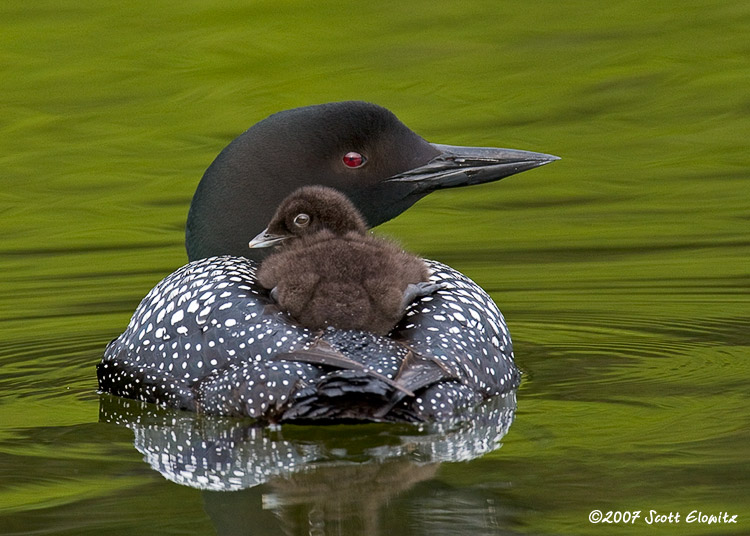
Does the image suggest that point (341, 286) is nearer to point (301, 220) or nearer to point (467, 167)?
point (301, 220)

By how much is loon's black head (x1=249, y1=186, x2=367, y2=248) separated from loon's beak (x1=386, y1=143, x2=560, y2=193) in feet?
2.56

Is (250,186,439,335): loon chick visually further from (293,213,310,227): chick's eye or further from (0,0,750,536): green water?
(0,0,750,536): green water

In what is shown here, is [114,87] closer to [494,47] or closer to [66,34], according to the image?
[66,34]

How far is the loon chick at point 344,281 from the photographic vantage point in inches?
169

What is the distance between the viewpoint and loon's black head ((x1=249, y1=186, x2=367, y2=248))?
4.84 m

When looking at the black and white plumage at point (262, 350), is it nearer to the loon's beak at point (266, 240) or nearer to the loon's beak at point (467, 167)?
the loon's beak at point (266, 240)

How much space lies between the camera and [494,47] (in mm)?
9820

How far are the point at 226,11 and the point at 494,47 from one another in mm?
1814

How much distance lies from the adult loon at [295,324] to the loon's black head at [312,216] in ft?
0.59

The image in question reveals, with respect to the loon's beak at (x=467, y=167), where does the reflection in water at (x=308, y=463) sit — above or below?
below

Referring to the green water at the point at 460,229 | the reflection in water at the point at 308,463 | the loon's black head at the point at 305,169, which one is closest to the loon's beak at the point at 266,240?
the loon's black head at the point at 305,169

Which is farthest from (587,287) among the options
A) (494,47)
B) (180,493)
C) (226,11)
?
(226,11)

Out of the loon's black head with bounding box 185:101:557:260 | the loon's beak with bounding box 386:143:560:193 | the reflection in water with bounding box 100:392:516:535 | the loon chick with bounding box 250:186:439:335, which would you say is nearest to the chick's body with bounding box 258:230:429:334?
the loon chick with bounding box 250:186:439:335

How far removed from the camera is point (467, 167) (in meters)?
5.69
